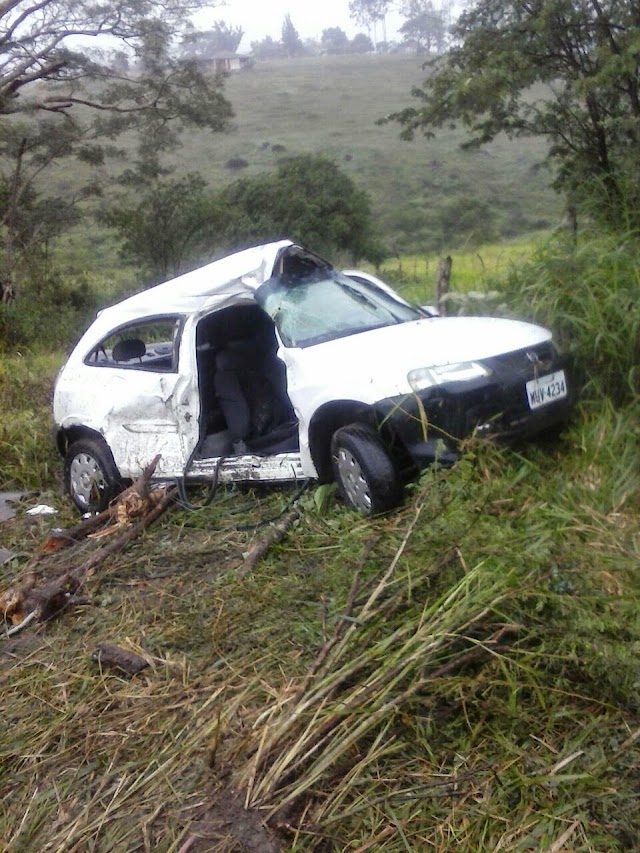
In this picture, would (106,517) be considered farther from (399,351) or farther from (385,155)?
(385,155)

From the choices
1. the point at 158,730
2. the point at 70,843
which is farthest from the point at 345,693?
the point at 70,843

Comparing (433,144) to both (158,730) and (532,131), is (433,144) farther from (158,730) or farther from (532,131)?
(158,730)

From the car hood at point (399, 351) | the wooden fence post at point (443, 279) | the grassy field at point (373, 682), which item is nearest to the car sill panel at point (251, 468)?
the grassy field at point (373, 682)

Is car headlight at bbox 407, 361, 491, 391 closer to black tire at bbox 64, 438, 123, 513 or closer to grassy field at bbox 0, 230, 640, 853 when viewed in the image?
grassy field at bbox 0, 230, 640, 853

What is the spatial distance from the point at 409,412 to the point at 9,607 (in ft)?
7.89

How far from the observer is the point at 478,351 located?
16.0ft

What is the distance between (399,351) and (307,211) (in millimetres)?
18317

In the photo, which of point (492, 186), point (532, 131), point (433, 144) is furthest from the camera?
point (433, 144)

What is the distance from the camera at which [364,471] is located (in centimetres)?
482

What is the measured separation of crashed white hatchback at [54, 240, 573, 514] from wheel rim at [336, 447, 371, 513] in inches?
0.4

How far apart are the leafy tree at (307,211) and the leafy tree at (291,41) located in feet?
285

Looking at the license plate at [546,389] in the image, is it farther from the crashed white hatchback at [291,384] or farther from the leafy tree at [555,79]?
the leafy tree at [555,79]

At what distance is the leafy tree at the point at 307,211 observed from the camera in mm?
22703

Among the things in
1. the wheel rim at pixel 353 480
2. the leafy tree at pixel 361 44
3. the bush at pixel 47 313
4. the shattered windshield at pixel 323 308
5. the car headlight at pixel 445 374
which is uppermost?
the leafy tree at pixel 361 44
